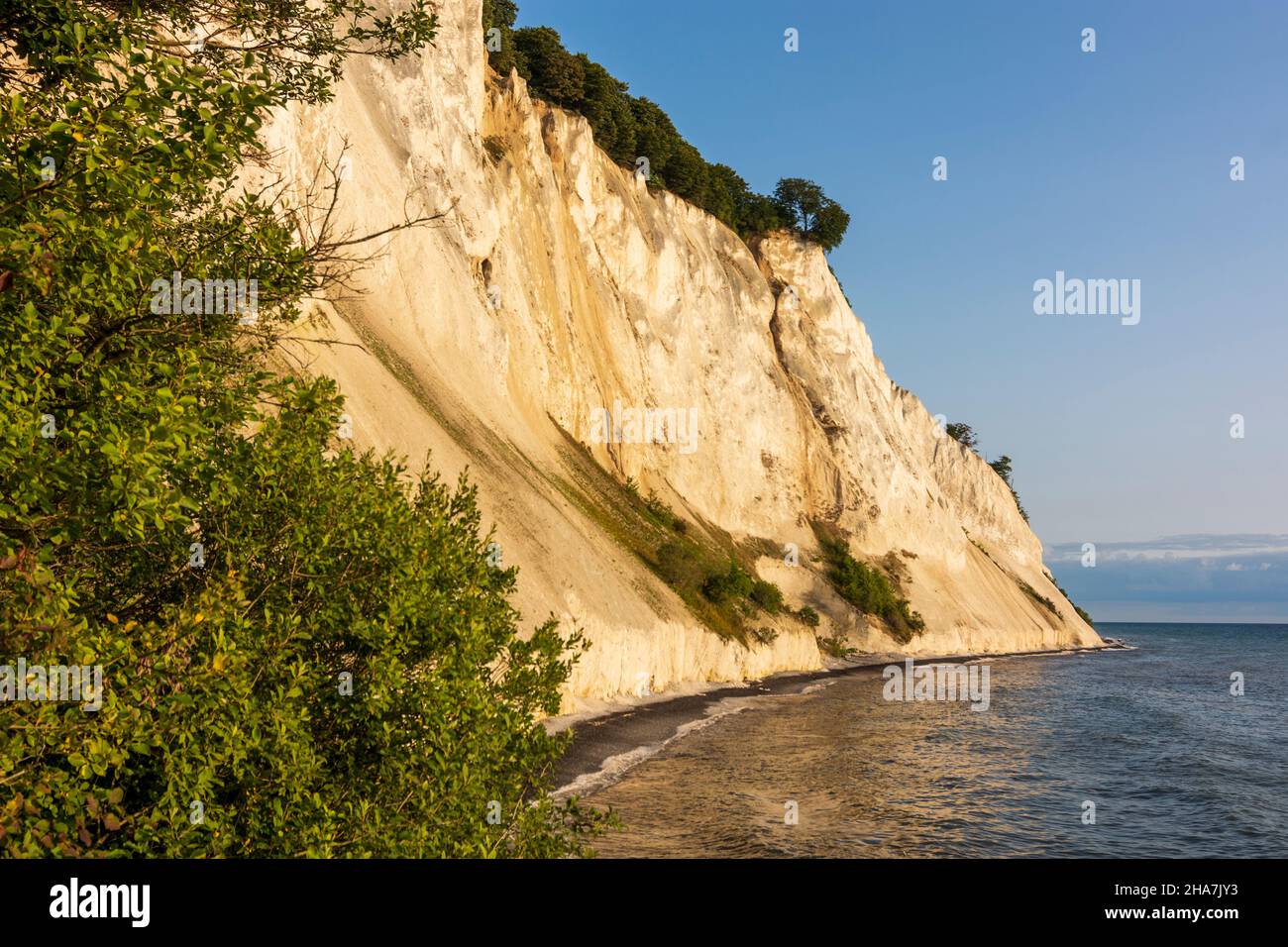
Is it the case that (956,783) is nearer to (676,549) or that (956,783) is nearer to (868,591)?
(676,549)

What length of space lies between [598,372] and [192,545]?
182ft

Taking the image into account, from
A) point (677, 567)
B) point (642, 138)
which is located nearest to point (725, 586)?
point (677, 567)

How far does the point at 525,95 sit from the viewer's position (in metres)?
63.2

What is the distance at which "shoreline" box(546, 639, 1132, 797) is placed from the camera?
1106 inches

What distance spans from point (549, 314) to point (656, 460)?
1425cm

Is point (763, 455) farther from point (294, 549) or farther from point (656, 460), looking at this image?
point (294, 549)

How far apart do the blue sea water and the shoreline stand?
32.0 inches

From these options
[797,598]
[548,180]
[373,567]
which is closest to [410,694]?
[373,567]

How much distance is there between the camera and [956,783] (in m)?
32.1

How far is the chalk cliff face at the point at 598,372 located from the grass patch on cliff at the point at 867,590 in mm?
1828

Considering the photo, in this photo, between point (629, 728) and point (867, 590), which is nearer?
point (629, 728)

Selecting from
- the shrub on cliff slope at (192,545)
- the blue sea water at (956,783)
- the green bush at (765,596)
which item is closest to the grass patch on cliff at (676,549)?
the green bush at (765,596)

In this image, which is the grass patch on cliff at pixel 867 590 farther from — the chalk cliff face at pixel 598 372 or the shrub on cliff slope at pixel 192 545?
the shrub on cliff slope at pixel 192 545

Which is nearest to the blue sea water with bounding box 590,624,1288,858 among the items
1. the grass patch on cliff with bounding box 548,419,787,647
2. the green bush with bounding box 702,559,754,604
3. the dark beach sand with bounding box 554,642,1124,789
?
the dark beach sand with bounding box 554,642,1124,789
